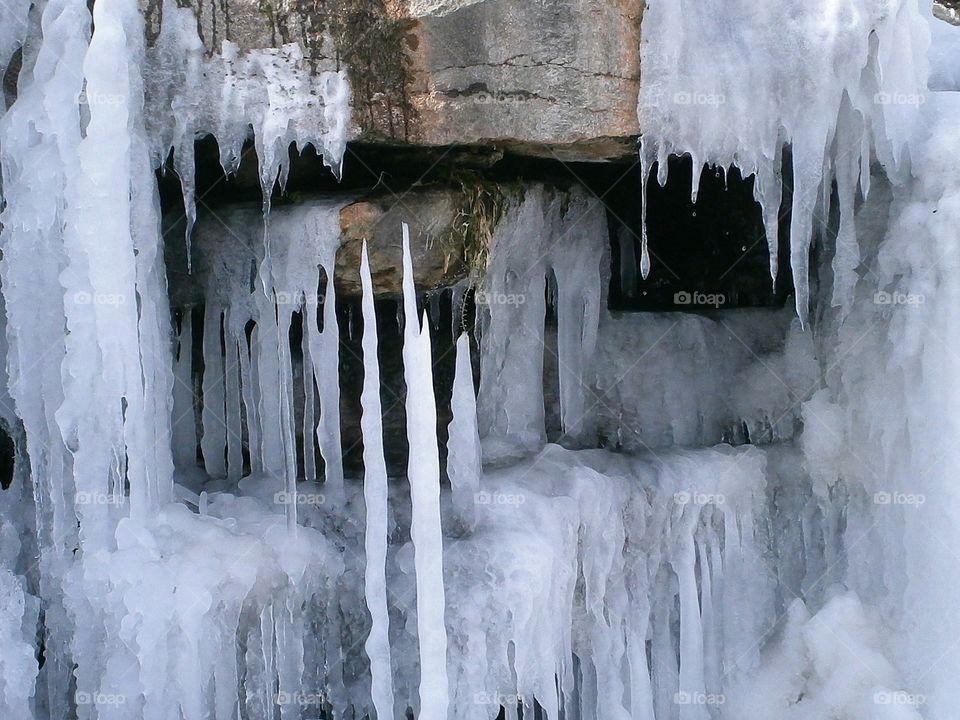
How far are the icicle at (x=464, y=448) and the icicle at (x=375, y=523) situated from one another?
40cm

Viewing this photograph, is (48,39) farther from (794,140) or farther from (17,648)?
(794,140)

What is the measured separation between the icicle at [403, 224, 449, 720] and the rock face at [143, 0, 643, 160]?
579mm

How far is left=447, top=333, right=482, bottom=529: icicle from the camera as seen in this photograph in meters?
3.72

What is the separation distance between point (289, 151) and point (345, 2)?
63cm

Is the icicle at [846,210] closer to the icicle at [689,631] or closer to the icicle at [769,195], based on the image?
the icicle at [769,195]

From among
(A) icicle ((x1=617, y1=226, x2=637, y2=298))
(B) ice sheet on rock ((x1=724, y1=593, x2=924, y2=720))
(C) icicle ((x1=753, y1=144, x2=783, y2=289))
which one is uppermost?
(C) icicle ((x1=753, y1=144, x2=783, y2=289))

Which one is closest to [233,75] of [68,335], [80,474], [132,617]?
[68,335]

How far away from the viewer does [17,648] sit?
10.8 feet

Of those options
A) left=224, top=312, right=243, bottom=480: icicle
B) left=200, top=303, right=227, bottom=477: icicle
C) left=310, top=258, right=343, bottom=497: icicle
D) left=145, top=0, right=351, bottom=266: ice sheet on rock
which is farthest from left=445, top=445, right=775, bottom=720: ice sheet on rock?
left=145, top=0, right=351, bottom=266: ice sheet on rock

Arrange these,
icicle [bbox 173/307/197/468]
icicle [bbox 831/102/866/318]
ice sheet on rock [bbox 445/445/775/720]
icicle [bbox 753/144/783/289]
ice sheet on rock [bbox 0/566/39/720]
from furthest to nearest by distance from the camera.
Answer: icicle [bbox 173/307/197/468] → icicle [bbox 831/102/866/318] → icicle [bbox 753/144/783/289] → ice sheet on rock [bbox 445/445/775/720] → ice sheet on rock [bbox 0/566/39/720]

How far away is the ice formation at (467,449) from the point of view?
3.33 metres

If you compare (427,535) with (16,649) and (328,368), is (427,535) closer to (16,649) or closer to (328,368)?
(328,368)

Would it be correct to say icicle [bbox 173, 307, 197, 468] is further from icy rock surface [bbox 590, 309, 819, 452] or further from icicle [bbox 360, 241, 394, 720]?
icy rock surface [bbox 590, 309, 819, 452]

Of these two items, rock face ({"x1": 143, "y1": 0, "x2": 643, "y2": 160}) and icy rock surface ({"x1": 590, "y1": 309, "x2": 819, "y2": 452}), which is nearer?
rock face ({"x1": 143, "y1": 0, "x2": 643, "y2": 160})
